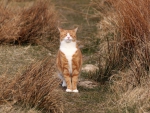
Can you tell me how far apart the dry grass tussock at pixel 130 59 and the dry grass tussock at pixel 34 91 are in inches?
27.7

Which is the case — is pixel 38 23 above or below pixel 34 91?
above

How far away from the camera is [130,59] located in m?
6.84

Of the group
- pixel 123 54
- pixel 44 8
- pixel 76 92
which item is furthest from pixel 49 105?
pixel 44 8

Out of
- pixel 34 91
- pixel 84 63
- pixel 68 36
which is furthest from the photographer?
pixel 84 63

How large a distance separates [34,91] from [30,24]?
3.65 m

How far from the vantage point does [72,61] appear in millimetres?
6355

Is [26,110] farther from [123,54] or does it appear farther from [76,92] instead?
[123,54]

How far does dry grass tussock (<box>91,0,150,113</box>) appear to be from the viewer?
18.1 feet

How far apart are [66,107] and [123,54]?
1.60 metres

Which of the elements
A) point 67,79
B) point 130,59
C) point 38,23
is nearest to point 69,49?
point 67,79

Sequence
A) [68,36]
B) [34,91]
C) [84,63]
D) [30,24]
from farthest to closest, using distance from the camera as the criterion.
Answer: [30,24]
[84,63]
[68,36]
[34,91]

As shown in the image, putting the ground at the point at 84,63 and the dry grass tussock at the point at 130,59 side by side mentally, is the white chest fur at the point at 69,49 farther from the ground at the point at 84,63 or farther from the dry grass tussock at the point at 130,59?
the dry grass tussock at the point at 130,59

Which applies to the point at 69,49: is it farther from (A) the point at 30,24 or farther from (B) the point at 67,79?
(A) the point at 30,24

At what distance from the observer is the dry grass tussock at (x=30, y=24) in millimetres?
8477
